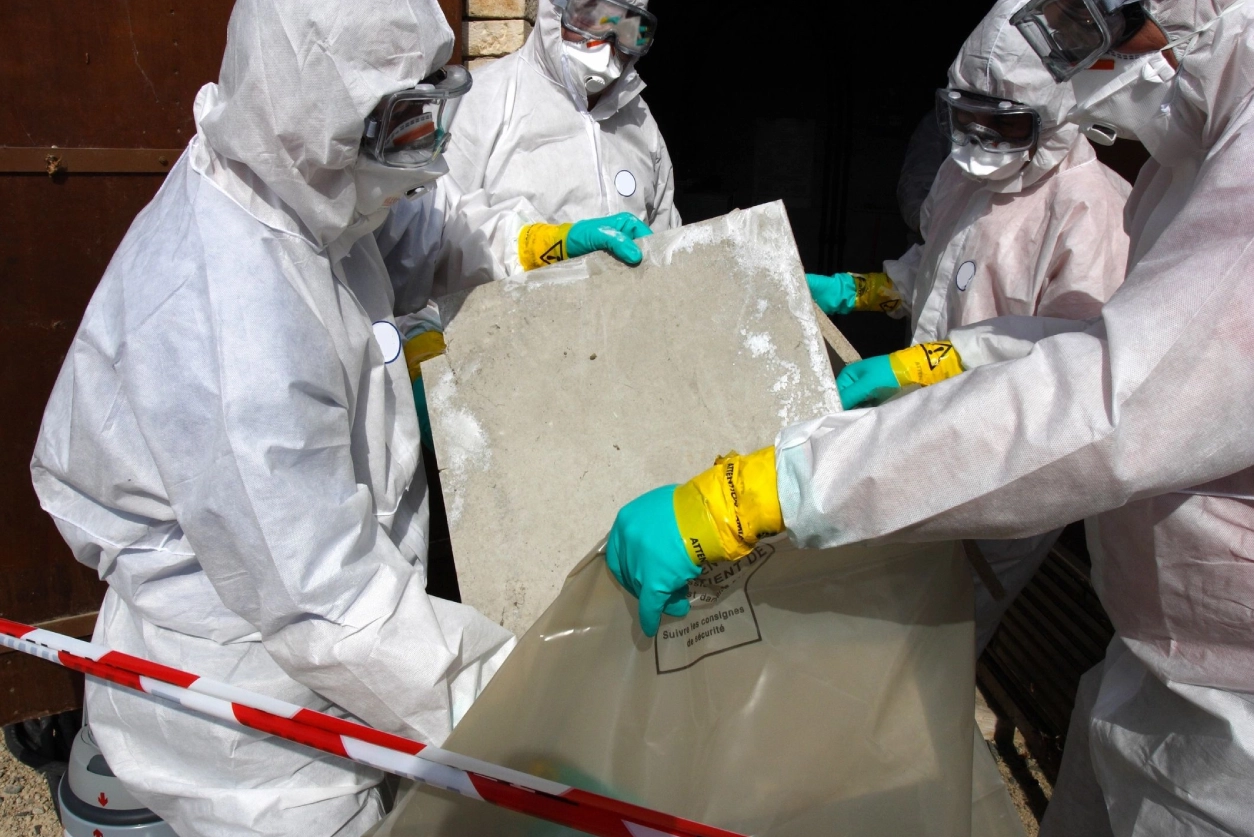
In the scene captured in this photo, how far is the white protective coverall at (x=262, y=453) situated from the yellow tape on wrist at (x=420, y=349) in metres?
0.43

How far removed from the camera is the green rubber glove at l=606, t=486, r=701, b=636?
4.16 ft

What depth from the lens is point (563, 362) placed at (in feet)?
5.64

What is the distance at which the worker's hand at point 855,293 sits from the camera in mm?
3148

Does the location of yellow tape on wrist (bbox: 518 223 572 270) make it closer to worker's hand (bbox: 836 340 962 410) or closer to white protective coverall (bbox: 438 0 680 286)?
white protective coverall (bbox: 438 0 680 286)

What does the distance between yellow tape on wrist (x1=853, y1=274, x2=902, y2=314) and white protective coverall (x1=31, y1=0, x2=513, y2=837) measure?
Answer: 2.17 m

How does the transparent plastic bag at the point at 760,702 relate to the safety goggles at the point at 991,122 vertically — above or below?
below

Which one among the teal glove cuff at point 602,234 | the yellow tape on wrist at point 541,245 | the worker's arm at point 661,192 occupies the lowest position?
the worker's arm at point 661,192

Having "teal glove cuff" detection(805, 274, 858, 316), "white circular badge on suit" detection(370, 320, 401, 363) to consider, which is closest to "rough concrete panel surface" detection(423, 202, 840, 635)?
"white circular badge on suit" detection(370, 320, 401, 363)

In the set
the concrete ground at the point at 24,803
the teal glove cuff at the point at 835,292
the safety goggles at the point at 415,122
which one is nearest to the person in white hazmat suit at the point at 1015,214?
the teal glove cuff at the point at 835,292

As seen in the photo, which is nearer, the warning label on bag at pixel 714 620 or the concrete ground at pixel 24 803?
the warning label on bag at pixel 714 620

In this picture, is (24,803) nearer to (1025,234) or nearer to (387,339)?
(387,339)

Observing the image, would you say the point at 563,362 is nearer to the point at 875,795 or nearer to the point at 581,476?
the point at 581,476

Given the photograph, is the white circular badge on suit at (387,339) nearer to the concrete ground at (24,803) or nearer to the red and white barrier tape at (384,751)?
the red and white barrier tape at (384,751)

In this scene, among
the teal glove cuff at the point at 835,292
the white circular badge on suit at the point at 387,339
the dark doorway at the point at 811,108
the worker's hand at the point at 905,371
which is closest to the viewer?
the white circular badge on suit at the point at 387,339
